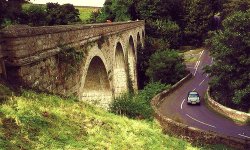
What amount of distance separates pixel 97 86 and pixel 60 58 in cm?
986

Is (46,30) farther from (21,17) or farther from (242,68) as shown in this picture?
(21,17)

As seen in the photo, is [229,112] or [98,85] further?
[229,112]

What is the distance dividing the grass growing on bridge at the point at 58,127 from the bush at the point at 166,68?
93.1 feet

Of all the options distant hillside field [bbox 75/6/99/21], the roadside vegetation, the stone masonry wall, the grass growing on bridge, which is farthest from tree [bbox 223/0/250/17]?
the grass growing on bridge

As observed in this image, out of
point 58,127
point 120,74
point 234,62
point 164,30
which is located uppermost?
point 58,127

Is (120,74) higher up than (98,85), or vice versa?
(98,85)

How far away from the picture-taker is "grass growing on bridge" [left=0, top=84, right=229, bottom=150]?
764 cm

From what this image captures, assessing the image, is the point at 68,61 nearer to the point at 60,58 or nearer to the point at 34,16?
the point at 60,58

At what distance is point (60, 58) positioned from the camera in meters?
12.5

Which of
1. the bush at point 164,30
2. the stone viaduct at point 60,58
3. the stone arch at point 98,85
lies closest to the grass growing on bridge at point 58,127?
the stone viaduct at point 60,58

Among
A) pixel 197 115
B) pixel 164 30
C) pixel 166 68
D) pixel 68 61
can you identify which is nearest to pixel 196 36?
pixel 164 30

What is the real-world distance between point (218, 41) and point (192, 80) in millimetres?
14185

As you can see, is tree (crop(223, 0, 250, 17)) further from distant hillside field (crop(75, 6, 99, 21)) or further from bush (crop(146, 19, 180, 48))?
distant hillside field (crop(75, 6, 99, 21))

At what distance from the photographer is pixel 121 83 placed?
33.3 meters
